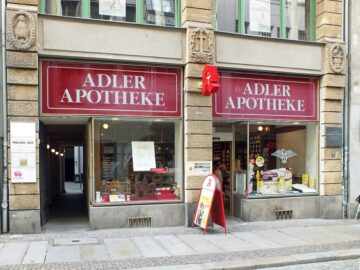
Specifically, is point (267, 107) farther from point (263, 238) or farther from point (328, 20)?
point (263, 238)

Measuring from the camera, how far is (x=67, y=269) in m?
7.25

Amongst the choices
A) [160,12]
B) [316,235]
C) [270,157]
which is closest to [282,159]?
[270,157]

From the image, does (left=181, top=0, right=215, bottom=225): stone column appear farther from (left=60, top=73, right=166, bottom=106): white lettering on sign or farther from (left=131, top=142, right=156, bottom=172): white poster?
(left=131, top=142, right=156, bottom=172): white poster

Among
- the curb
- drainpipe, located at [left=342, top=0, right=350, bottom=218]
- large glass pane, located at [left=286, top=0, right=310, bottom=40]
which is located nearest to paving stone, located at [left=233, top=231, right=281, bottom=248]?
the curb

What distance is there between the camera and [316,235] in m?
10.2

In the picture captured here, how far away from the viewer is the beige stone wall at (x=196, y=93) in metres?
10.9

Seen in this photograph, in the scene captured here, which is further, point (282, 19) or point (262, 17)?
point (282, 19)

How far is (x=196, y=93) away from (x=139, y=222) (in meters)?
3.56

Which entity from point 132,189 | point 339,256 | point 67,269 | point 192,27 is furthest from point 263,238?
point 192,27

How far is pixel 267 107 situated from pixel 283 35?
2.18m

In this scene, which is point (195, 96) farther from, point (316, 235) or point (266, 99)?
point (316, 235)

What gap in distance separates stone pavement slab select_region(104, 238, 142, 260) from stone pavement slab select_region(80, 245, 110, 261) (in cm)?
10

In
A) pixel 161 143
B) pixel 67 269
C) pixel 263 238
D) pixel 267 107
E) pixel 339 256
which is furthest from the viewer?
pixel 267 107

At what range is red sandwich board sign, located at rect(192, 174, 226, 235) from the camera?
998cm
